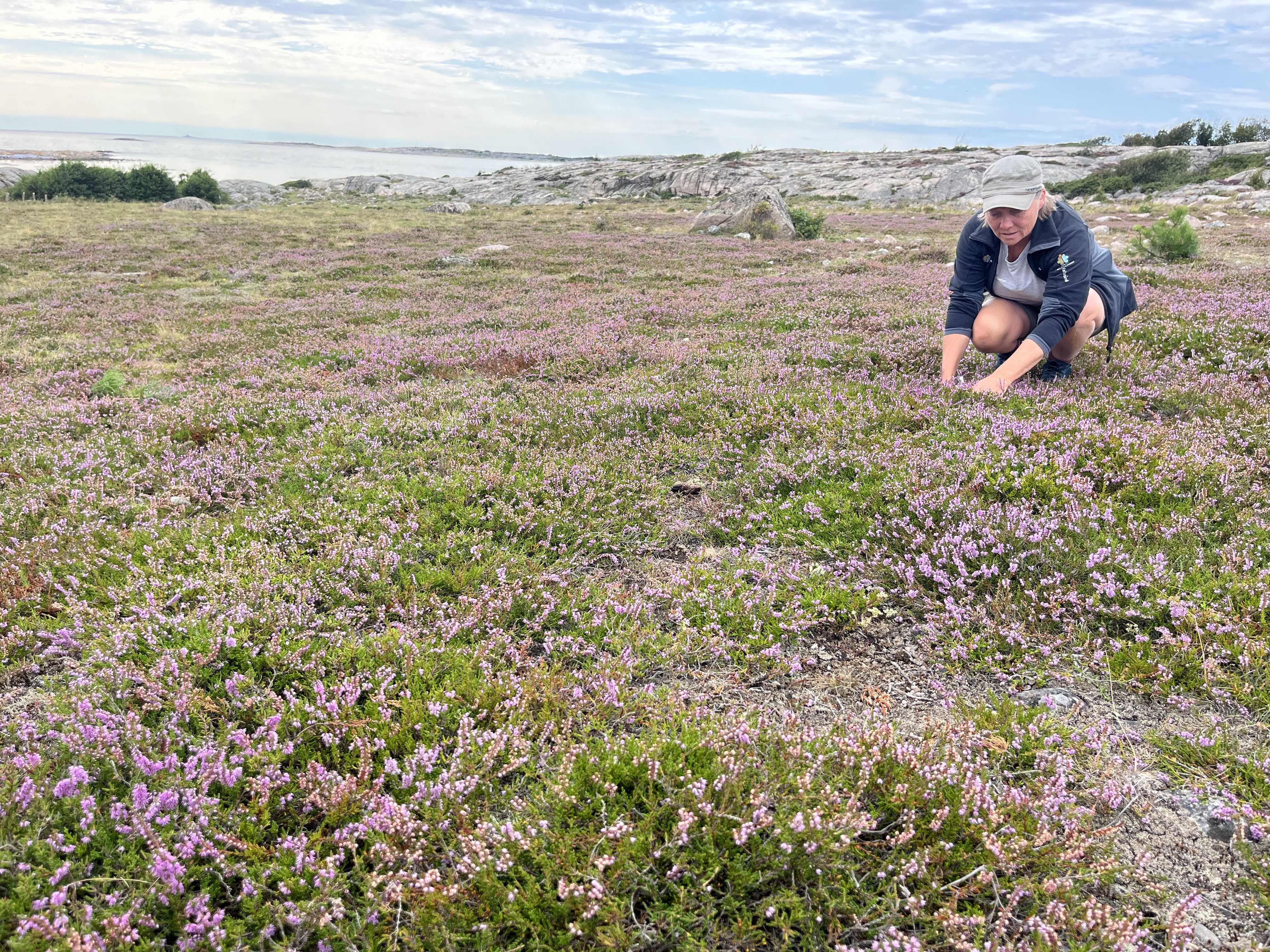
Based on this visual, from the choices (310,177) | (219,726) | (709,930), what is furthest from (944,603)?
(310,177)

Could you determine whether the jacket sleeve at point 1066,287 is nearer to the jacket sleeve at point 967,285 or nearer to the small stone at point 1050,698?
the jacket sleeve at point 967,285

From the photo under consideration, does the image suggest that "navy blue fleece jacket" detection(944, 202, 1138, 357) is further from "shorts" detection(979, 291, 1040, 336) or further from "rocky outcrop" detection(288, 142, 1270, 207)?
"rocky outcrop" detection(288, 142, 1270, 207)

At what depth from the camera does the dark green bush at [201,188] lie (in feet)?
206

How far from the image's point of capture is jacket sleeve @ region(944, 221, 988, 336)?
24.7ft

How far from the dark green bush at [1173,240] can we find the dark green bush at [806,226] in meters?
16.0

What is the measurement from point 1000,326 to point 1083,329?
95 cm

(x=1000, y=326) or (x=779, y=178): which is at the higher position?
(x=779, y=178)

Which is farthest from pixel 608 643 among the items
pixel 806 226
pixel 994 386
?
pixel 806 226

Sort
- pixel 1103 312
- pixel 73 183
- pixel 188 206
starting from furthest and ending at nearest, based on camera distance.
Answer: pixel 73 183 → pixel 188 206 → pixel 1103 312

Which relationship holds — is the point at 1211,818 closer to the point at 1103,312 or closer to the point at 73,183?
the point at 1103,312

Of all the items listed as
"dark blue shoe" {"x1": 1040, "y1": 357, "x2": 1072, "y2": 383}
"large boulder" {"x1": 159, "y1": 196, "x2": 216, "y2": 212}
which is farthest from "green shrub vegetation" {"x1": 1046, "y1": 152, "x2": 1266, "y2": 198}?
"large boulder" {"x1": 159, "y1": 196, "x2": 216, "y2": 212}

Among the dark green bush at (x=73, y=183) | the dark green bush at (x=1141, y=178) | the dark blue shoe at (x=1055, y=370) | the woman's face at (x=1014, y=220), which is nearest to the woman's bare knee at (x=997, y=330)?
the dark blue shoe at (x=1055, y=370)

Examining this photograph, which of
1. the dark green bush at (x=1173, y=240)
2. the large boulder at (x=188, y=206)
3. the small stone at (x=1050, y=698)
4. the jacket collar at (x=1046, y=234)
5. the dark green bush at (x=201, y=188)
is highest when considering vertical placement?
the dark green bush at (x=201, y=188)

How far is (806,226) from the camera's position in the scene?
112ft
